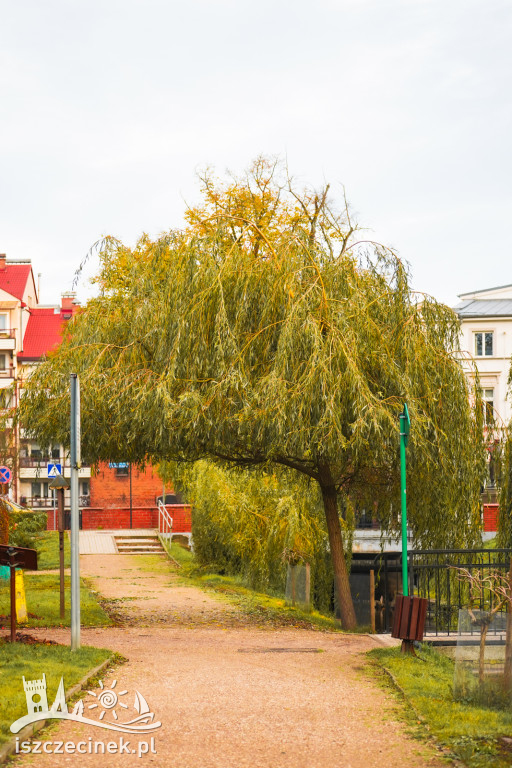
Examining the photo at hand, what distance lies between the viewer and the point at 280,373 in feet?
44.8

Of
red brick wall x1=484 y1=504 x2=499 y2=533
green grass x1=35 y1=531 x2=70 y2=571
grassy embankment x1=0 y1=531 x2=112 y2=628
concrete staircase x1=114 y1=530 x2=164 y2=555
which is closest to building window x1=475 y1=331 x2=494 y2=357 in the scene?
red brick wall x1=484 y1=504 x2=499 y2=533

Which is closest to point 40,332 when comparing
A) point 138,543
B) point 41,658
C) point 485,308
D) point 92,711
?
point 138,543

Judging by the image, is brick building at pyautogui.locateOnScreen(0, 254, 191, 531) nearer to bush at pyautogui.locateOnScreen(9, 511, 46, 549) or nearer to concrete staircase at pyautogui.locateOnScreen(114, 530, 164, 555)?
concrete staircase at pyautogui.locateOnScreen(114, 530, 164, 555)

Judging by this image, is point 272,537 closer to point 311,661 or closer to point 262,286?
point 262,286

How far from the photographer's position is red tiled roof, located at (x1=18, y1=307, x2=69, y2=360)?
55000mm

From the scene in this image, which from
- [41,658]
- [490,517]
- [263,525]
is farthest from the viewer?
[490,517]

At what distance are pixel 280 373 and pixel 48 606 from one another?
6.78m

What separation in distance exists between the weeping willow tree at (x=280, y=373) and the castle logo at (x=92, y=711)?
17.8 feet

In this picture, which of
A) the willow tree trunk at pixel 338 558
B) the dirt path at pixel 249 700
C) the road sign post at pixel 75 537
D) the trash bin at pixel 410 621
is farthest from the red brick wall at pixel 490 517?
the road sign post at pixel 75 537

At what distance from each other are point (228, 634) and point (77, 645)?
362 cm

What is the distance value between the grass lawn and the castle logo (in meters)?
7.98

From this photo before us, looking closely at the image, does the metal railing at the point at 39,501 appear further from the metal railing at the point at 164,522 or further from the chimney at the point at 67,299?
the chimney at the point at 67,299

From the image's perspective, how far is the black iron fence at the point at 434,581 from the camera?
13266 mm

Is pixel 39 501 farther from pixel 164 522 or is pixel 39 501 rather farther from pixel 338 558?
pixel 338 558
